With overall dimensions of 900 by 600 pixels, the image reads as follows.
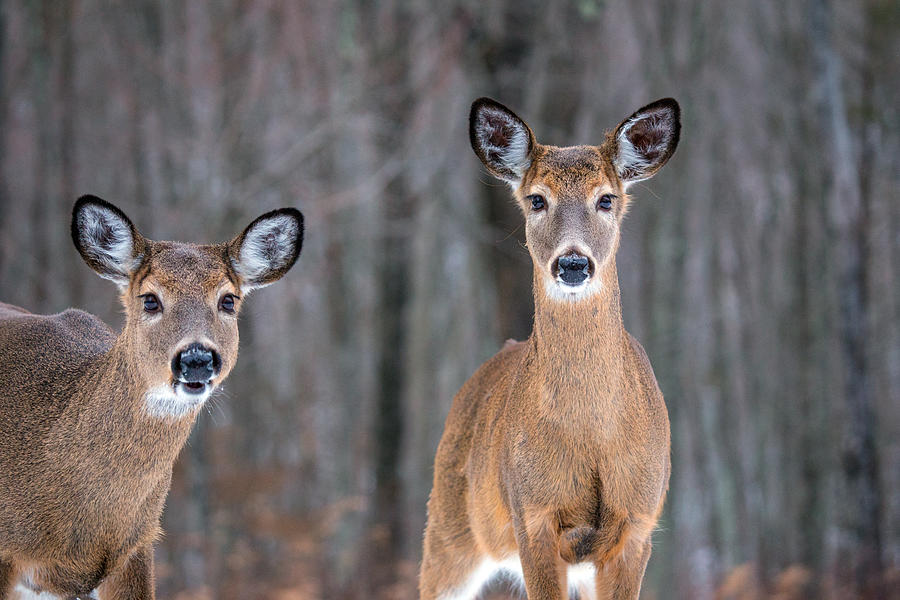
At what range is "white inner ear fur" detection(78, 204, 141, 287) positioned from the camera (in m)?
5.16

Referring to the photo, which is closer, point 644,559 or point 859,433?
point 644,559

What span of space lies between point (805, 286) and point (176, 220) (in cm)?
896

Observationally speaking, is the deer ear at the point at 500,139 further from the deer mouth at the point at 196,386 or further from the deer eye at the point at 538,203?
the deer mouth at the point at 196,386

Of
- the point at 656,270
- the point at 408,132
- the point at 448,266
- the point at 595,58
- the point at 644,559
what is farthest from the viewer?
the point at 448,266

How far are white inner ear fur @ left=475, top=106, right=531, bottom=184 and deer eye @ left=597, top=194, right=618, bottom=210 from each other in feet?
1.47

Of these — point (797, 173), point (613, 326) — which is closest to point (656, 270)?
point (797, 173)

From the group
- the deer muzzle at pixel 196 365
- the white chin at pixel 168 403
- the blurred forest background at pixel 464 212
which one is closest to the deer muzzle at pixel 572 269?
the deer muzzle at pixel 196 365

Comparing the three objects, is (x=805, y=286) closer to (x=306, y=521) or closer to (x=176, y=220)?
(x=306, y=521)

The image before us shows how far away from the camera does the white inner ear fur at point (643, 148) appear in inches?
206

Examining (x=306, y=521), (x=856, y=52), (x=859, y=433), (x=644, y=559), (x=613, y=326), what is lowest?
(x=306, y=521)

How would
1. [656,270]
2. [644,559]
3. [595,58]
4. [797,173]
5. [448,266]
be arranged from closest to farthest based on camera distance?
[644,559] → [595,58] → [656,270] → [797,173] → [448,266]

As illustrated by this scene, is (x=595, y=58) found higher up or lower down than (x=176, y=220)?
higher up

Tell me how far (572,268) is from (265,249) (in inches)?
58.8

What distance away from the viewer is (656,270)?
14.9 metres
